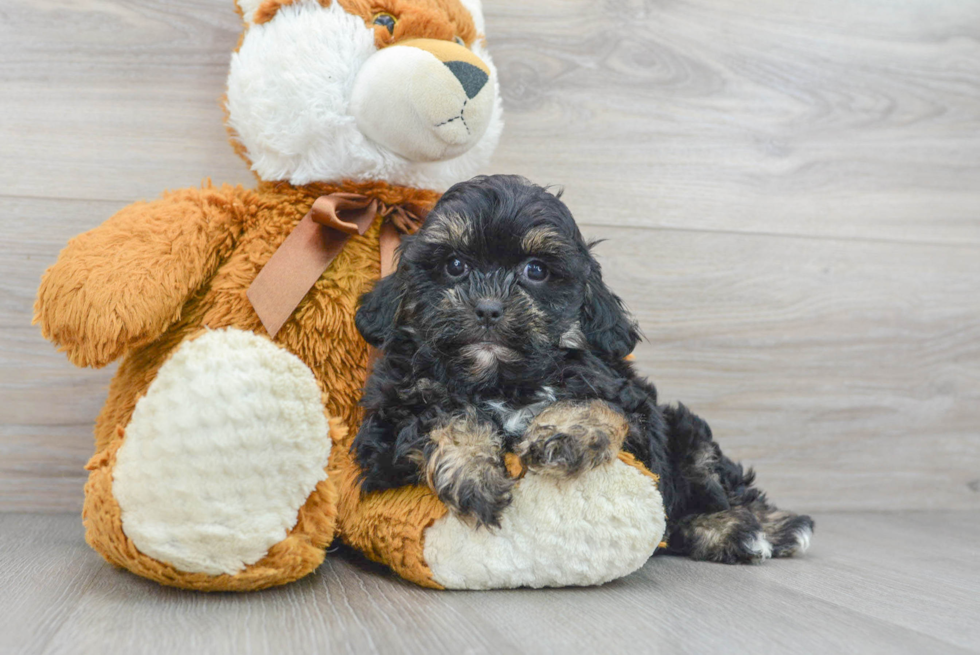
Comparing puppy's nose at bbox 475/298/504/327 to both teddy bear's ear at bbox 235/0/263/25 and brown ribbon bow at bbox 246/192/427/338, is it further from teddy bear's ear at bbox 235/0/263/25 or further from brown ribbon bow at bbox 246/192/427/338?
teddy bear's ear at bbox 235/0/263/25

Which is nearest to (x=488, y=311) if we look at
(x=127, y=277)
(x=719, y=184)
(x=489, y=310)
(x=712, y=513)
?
(x=489, y=310)

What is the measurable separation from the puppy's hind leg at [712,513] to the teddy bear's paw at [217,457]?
30.6 inches

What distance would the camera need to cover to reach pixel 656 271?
7.07 ft

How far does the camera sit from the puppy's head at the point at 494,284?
1260mm

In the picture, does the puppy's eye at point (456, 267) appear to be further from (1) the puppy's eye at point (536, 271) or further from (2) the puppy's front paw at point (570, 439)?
(2) the puppy's front paw at point (570, 439)

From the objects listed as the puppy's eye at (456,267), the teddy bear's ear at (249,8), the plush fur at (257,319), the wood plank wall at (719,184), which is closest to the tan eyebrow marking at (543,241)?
the puppy's eye at (456,267)

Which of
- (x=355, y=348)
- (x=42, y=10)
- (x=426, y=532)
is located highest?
(x=42, y=10)

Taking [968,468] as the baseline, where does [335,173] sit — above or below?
above

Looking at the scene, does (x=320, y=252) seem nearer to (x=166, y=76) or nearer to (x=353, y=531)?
(x=353, y=531)

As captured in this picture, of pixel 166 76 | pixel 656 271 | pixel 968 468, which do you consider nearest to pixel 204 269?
pixel 166 76

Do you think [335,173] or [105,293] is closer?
[105,293]

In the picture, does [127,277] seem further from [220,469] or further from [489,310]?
[489,310]

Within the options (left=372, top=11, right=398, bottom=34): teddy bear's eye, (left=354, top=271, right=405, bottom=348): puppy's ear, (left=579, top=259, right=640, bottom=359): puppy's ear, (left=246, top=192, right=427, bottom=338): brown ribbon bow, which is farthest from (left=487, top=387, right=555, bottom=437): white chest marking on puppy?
(left=372, top=11, right=398, bottom=34): teddy bear's eye

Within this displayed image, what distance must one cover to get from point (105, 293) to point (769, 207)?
172 cm
